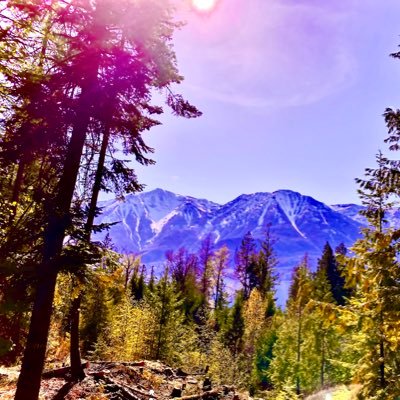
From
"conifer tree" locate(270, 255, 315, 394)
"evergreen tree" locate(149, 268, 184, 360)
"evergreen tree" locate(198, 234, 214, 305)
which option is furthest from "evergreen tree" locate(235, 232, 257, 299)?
"evergreen tree" locate(149, 268, 184, 360)

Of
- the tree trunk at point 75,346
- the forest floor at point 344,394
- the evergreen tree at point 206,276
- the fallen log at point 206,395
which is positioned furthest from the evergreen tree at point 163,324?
the evergreen tree at point 206,276

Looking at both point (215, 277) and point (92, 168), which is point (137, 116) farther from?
point (215, 277)

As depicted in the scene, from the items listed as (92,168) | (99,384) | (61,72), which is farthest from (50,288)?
(99,384)

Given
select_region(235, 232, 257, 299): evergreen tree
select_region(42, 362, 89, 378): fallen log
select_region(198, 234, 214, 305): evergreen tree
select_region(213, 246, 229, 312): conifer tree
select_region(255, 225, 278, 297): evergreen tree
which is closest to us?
select_region(42, 362, 89, 378): fallen log

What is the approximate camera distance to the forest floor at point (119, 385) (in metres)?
11.6

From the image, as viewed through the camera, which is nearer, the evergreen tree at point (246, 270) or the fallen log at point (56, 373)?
the fallen log at point (56, 373)

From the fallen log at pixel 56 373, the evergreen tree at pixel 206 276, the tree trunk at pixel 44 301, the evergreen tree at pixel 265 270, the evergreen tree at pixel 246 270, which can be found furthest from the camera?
the evergreen tree at pixel 206 276

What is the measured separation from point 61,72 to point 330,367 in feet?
105

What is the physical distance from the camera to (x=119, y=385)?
12945 millimetres

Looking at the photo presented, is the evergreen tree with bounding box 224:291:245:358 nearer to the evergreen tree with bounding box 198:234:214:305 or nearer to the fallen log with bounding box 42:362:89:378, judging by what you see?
the evergreen tree with bounding box 198:234:214:305

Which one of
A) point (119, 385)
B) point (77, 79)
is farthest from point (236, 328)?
point (77, 79)

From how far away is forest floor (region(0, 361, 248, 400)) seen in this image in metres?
11.6

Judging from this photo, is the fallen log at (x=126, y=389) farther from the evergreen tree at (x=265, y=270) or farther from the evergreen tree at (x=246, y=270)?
the evergreen tree at (x=246, y=270)

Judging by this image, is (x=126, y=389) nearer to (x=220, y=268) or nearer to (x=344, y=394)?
(x=344, y=394)
